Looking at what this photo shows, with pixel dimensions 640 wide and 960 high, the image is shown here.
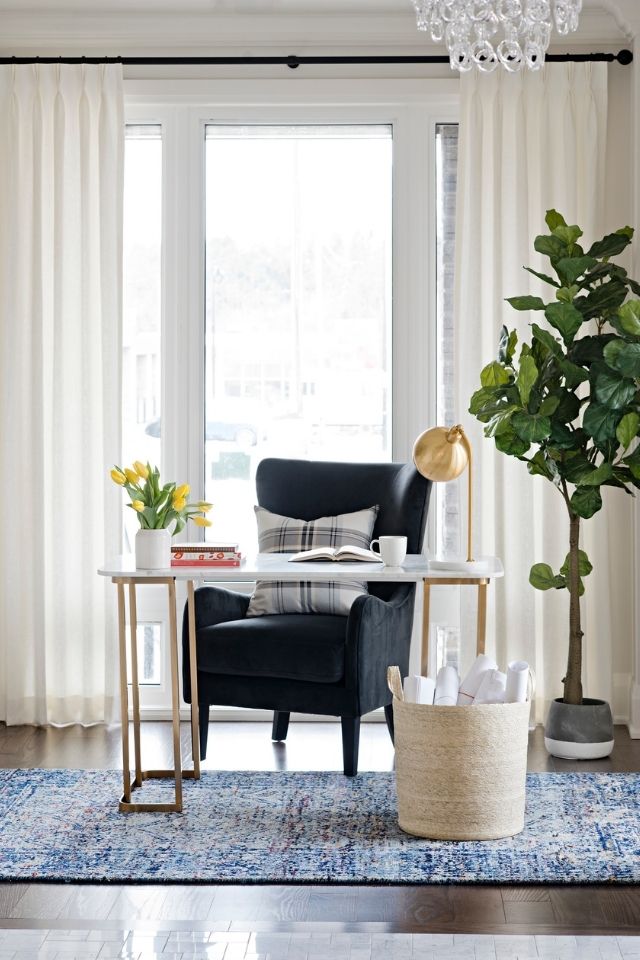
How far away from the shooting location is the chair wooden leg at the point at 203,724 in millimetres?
3838

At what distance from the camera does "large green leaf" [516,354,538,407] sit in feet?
12.4

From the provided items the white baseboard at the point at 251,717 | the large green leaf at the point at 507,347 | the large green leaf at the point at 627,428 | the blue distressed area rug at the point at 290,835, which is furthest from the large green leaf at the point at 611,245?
the white baseboard at the point at 251,717

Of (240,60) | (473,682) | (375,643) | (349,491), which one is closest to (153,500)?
(375,643)

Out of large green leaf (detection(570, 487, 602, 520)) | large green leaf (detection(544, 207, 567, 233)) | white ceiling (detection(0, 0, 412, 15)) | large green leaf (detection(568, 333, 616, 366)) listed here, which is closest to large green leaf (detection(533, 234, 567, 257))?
large green leaf (detection(544, 207, 567, 233))

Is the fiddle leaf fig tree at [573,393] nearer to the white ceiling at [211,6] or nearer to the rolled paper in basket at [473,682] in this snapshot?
the rolled paper in basket at [473,682]

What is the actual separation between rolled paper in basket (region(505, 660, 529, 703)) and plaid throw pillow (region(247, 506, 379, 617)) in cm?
87

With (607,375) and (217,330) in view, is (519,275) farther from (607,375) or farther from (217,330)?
(217,330)

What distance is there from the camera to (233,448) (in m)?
4.74

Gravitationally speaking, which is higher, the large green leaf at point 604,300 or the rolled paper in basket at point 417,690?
the large green leaf at point 604,300

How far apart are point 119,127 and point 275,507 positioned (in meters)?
1.65

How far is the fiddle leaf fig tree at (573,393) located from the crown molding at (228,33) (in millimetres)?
1025

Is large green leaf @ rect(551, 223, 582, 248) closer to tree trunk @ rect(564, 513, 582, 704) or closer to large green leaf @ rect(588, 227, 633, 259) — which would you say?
large green leaf @ rect(588, 227, 633, 259)

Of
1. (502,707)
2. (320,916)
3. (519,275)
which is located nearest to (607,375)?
(519,275)

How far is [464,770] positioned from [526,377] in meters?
1.37
